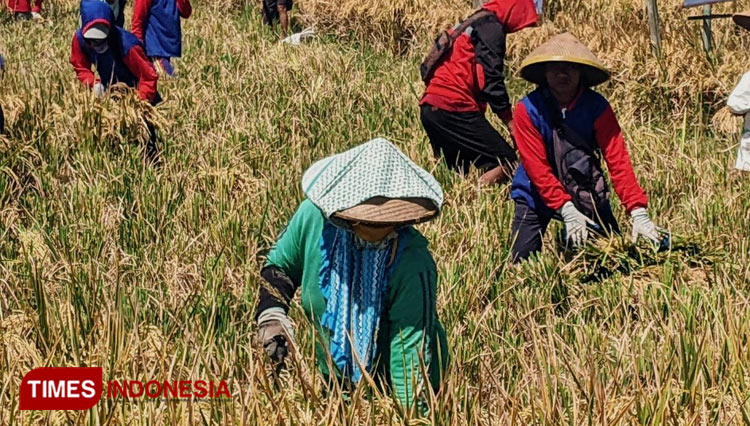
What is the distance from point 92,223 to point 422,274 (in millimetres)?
2187

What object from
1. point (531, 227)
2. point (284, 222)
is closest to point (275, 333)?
point (531, 227)

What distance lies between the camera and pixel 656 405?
244 centimetres

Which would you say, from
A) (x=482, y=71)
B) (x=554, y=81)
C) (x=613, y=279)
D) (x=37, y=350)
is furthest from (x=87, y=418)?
(x=482, y=71)

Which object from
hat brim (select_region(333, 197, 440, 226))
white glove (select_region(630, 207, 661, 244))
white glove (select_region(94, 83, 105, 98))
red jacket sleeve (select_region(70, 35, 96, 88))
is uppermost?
red jacket sleeve (select_region(70, 35, 96, 88))

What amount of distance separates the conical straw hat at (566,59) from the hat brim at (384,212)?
5.74 ft

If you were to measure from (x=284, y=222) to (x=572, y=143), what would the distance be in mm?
1293

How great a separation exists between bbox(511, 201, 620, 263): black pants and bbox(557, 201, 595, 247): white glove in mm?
161

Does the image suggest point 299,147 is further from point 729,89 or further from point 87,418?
point 87,418

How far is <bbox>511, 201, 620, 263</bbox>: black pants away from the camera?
4.22 m

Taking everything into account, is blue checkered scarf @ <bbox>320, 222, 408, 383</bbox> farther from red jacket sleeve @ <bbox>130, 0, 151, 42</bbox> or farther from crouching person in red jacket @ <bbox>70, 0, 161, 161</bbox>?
red jacket sleeve @ <bbox>130, 0, 151, 42</bbox>

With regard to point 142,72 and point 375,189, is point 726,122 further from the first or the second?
point 375,189

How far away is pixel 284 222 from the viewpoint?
15.1ft

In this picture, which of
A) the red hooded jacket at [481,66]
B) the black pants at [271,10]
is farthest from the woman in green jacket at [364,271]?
the black pants at [271,10]

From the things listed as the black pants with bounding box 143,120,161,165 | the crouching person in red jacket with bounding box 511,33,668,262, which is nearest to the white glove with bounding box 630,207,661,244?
the crouching person in red jacket with bounding box 511,33,668,262
